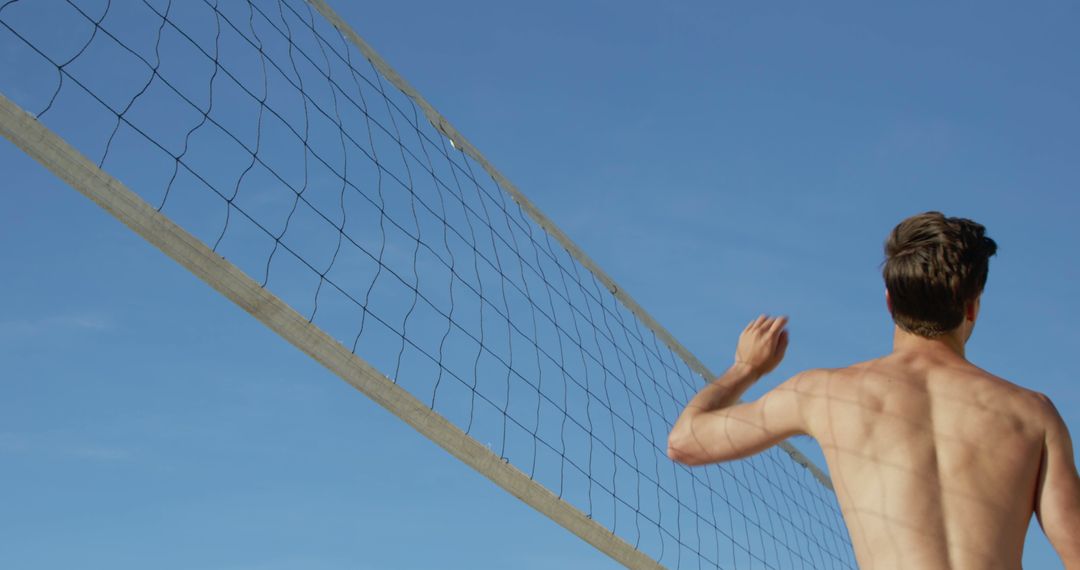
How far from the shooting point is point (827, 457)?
1917 millimetres

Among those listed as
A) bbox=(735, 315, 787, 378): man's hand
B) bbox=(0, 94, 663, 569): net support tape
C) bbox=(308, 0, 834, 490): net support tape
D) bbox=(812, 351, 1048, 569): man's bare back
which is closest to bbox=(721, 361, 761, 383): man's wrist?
bbox=(735, 315, 787, 378): man's hand

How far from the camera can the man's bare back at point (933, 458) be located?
1714 millimetres

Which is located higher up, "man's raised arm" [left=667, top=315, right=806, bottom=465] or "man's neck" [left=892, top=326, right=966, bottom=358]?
"man's neck" [left=892, top=326, right=966, bottom=358]

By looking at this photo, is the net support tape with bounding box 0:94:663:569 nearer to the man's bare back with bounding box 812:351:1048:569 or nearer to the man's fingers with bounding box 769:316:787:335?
the man's fingers with bounding box 769:316:787:335

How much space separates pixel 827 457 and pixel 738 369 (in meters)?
0.22

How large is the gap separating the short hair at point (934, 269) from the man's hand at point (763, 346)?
0.70 ft

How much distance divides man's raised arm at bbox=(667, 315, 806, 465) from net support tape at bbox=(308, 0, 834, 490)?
2727 millimetres

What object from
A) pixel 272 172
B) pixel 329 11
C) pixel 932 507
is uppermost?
pixel 329 11

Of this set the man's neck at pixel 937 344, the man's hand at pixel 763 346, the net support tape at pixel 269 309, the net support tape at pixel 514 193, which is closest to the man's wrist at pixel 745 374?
the man's hand at pixel 763 346

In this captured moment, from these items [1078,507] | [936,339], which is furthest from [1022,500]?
[936,339]

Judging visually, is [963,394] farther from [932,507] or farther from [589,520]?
[589,520]

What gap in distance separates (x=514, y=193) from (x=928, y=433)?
4112 mm

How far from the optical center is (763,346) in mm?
1999

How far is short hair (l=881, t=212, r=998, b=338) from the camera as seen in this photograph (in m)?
1.81
